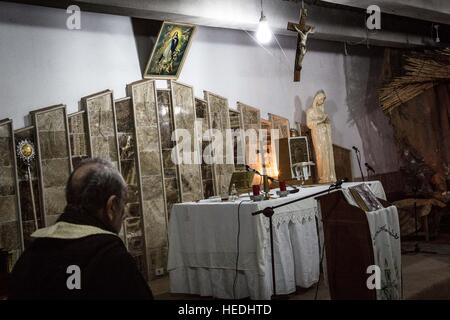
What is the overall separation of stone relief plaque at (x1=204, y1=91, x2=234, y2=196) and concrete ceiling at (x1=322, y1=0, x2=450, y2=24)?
243cm

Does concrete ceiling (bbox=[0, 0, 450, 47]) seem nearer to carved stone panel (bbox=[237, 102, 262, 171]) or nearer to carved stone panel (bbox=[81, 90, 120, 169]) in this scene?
carved stone panel (bbox=[81, 90, 120, 169])

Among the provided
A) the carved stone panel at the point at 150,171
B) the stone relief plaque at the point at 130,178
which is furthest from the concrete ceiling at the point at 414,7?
the stone relief plaque at the point at 130,178

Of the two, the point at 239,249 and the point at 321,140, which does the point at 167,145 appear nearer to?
the point at 239,249

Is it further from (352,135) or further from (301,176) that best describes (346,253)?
(352,135)

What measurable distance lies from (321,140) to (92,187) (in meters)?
7.83

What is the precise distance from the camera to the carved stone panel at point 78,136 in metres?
6.95

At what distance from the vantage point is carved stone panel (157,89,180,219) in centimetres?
786

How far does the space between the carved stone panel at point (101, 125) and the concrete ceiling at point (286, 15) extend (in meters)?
1.16

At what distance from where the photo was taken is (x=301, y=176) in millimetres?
9422

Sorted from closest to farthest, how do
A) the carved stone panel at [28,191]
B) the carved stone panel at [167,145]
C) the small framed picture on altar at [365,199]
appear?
the small framed picture on altar at [365,199] < the carved stone panel at [28,191] < the carved stone panel at [167,145]

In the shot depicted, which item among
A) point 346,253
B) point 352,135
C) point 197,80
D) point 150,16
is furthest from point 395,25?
point 346,253

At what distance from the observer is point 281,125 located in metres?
9.94

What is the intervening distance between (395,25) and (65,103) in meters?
7.55

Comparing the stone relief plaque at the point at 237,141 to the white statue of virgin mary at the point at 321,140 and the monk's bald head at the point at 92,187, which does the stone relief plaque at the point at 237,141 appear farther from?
the monk's bald head at the point at 92,187
